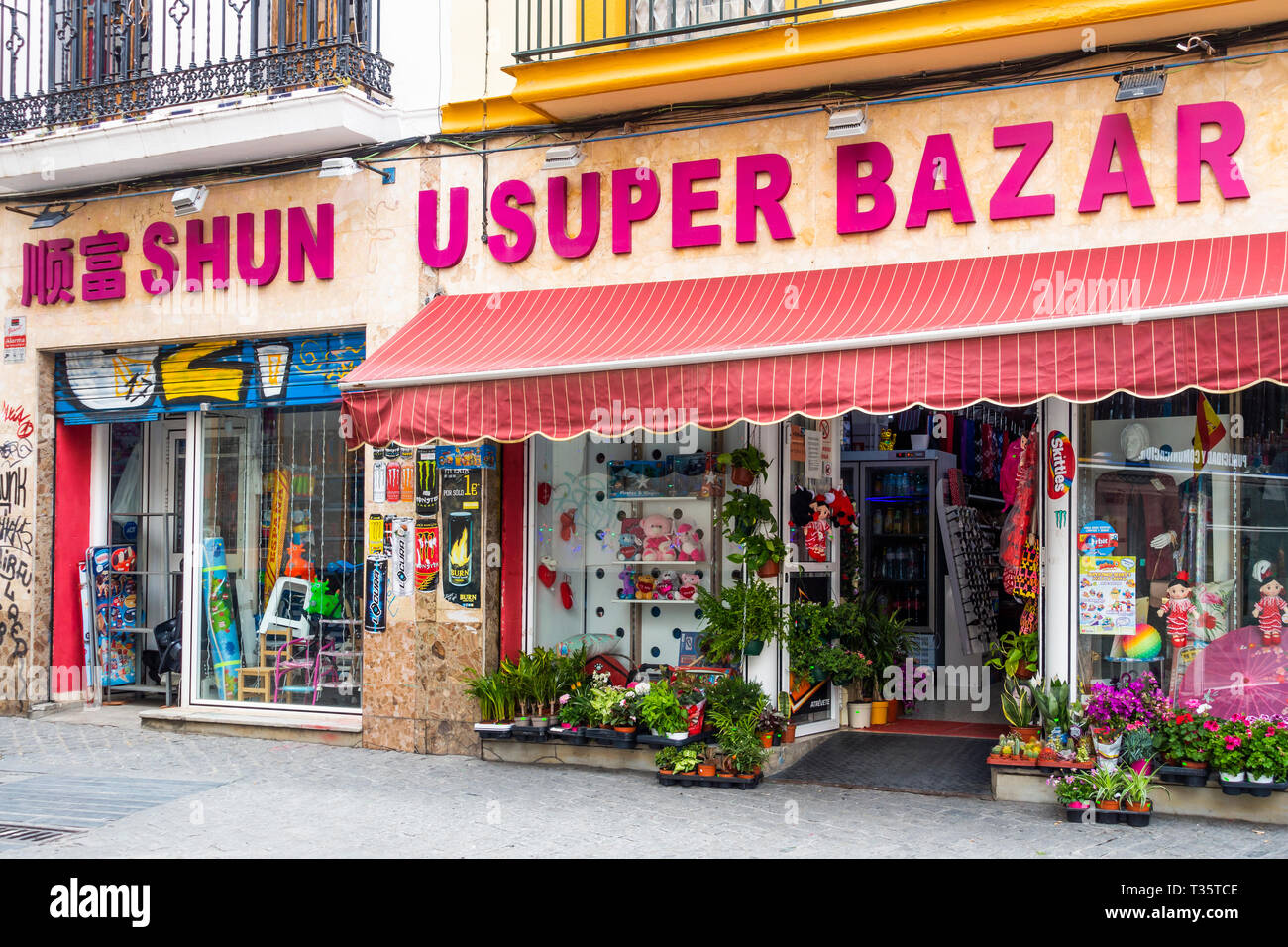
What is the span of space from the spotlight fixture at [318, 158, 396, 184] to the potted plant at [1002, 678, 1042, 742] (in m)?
6.09

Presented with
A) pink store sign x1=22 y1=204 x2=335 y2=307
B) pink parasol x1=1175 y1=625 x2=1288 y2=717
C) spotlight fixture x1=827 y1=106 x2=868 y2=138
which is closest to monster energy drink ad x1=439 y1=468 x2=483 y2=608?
pink store sign x1=22 y1=204 x2=335 y2=307

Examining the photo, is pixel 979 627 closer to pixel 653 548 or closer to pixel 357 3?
pixel 653 548

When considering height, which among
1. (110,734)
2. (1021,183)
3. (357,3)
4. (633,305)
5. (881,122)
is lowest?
(110,734)

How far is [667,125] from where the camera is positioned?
28.6 ft

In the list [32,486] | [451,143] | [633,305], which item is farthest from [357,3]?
[32,486]

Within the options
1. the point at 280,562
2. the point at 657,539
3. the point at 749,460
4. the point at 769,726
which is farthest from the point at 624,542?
the point at 280,562

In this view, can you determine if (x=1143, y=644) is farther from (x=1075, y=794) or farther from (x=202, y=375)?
(x=202, y=375)

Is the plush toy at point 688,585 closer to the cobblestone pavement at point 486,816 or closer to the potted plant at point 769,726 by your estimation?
the potted plant at point 769,726

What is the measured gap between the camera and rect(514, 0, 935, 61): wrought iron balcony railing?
8523 mm

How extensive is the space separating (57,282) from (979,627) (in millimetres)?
8962

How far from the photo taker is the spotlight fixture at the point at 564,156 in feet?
28.9

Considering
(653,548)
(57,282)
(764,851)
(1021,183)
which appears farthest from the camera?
(57,282)

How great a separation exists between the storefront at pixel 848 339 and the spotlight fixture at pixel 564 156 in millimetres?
132

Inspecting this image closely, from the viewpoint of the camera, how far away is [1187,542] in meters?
7.66
